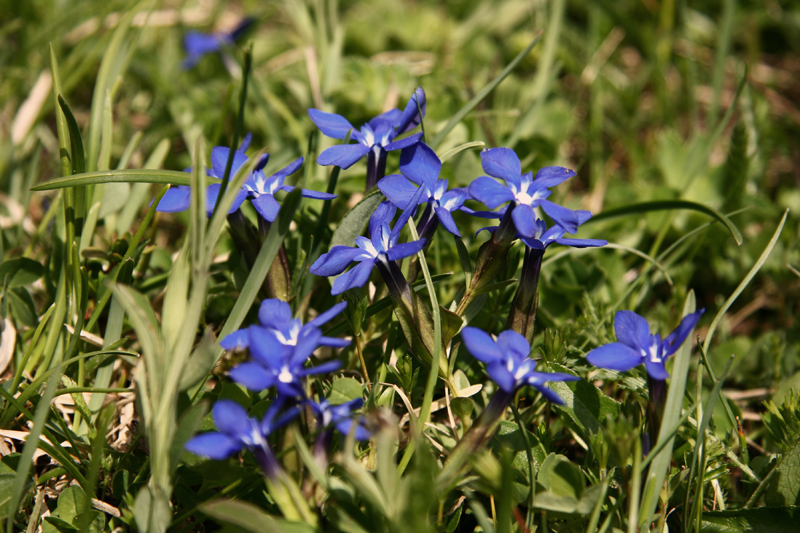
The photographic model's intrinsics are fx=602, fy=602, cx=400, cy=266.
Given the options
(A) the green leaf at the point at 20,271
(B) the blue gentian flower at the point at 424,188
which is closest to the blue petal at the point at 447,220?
(B) the blue gentian flower at the point at 424,188

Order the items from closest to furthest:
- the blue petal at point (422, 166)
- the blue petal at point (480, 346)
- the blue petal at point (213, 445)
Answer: the blue petal at point (213, 445), the blue petal at point (480, 346), the blue petal at point (422, 166)

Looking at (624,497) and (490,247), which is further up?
(490,247)

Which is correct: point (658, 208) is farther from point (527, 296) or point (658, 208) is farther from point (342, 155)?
point (342, 155)

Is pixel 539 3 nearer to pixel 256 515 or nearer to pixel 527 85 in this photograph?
pixel 527 85

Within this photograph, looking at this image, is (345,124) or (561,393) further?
(345,124)

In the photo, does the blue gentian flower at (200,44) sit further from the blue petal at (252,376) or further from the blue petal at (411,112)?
the blue petal at (252,376)

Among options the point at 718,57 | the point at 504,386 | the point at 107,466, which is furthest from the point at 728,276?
the point at 107,466

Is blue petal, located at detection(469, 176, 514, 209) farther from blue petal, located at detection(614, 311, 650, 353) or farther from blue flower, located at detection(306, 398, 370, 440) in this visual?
blue flower, located at detection(306, 398, 370, 440)
